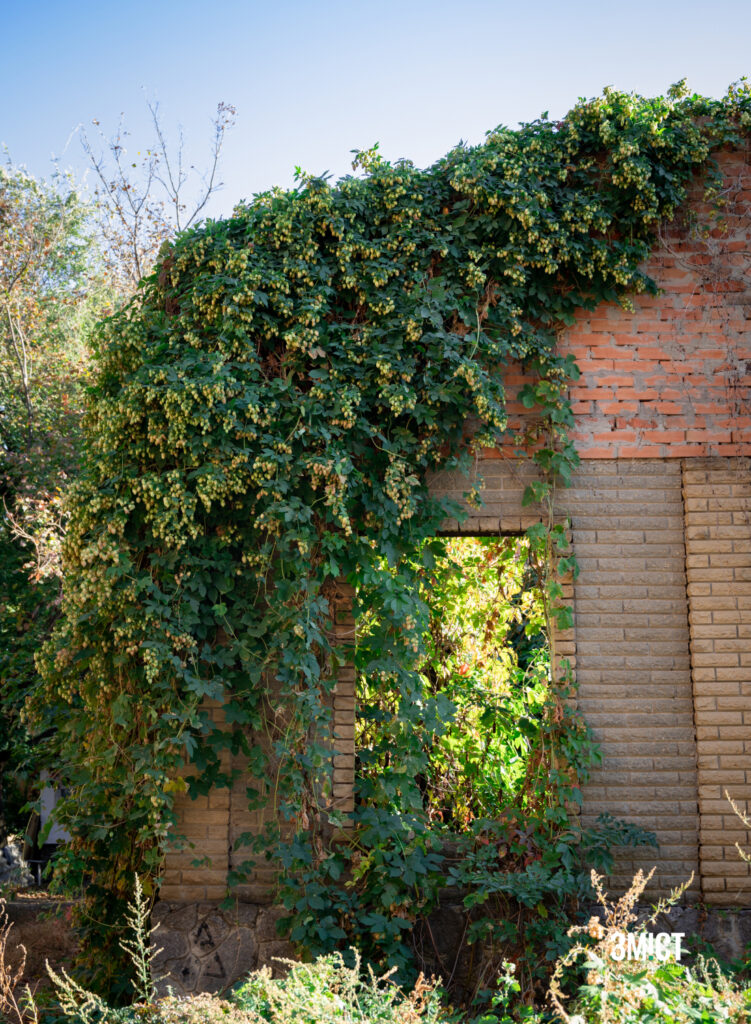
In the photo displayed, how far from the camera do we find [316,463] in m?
4.76

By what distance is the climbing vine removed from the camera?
4750 mm

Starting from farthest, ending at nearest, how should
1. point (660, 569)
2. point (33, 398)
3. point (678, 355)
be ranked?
point (33, 398)
point (678, 355)
point (660, 569)

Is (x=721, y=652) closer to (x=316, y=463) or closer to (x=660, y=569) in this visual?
(x=660, y=569)

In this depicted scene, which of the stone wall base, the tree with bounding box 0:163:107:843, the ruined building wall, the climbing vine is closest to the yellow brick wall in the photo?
the ruined building wall

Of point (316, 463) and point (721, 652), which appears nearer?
point (316, 463)

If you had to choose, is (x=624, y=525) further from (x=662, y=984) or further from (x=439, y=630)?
(x=662, y=984)

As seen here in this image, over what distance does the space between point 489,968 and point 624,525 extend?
8.74ft

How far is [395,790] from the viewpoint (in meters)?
4.88

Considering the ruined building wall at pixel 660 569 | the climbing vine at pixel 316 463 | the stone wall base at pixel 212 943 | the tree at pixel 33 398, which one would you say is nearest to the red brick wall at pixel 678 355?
the ruined building wall at pixel 660 569

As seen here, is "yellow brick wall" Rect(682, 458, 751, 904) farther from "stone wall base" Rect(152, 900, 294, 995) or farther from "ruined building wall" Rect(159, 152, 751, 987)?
"stone wall base" Rect(152, 900, 294, 995)

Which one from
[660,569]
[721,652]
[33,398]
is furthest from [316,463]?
[33,398]

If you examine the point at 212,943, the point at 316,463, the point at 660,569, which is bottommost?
the point at 212,943

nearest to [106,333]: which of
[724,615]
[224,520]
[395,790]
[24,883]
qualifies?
[224,520]

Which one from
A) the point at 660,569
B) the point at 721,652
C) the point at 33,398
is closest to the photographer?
the point at 721,652
